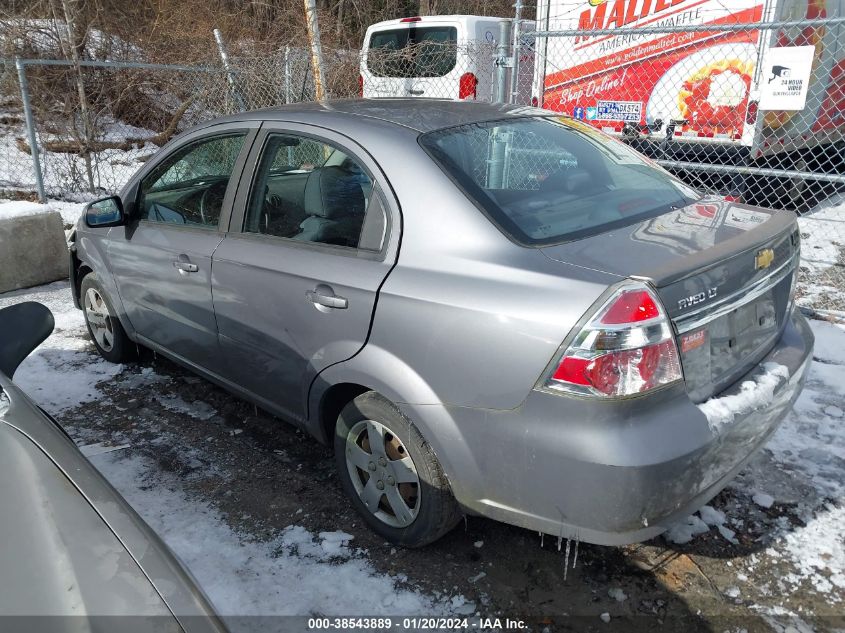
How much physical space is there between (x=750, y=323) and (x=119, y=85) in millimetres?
11205

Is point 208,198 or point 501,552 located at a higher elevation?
point 208,198

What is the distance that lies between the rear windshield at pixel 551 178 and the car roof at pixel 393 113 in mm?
80

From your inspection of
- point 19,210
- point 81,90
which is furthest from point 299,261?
point 81,90

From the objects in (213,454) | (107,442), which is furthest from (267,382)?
(107,442)

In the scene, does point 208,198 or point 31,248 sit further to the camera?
point 31,248

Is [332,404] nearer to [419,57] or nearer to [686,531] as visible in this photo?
[686,531]

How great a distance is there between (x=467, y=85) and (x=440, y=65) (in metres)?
0.68

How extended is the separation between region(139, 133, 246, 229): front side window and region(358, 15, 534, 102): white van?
18.4 feet

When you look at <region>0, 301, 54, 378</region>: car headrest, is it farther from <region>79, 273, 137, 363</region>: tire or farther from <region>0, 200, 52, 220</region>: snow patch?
<region>0, 200, 52, 220</region>: snow patch

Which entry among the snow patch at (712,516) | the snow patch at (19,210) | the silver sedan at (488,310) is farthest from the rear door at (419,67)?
the snow patch at (712,516)

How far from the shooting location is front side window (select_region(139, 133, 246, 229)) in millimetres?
3471

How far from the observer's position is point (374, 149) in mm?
2760

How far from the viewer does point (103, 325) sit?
4633 millimetres

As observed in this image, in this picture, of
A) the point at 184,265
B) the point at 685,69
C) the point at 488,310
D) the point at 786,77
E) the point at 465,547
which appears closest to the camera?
the point at 488,310
